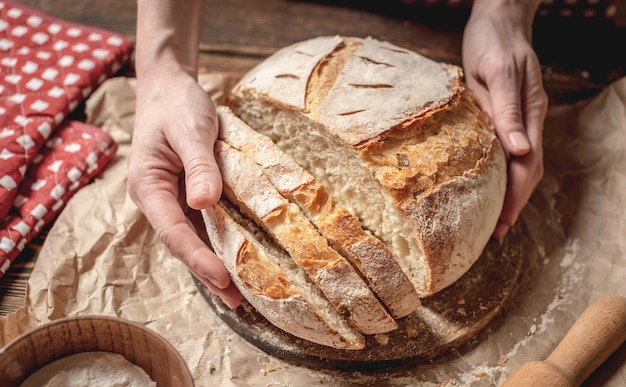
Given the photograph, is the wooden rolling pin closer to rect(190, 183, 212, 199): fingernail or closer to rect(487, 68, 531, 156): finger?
rect(487, 68, 531, 156): finger

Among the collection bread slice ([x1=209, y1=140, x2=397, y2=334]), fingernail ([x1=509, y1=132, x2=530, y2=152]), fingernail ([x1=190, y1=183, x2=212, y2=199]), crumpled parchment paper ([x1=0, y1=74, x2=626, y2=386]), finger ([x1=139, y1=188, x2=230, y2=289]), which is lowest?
crumpled parchment paper ([x1=0, y1=74, x2=626, y2=386])

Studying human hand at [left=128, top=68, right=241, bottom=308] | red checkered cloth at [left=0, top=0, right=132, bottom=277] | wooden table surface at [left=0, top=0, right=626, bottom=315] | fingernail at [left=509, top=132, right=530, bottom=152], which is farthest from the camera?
wooden table surface at [left=0, top=0, right=626, bottom=315]

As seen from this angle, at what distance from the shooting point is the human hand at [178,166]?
1983 millimetres

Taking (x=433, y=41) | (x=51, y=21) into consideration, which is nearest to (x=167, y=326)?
(x=51, y=21)

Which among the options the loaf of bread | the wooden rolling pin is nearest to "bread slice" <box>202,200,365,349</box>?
the loaf of bread

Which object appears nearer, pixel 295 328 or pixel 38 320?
pixel 295 328

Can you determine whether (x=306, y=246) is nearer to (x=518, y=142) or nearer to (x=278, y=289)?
(x=278, y=289)

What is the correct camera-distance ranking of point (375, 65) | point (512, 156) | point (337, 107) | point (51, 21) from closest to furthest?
1. point (337, 107)
2. point (375, 65)
3. point (512, 156)
4. point (51, 21)

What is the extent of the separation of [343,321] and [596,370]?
35.1 inches

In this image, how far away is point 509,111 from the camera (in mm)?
2383

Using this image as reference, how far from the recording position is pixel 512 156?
2.41m

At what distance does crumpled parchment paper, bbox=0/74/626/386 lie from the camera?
208cm

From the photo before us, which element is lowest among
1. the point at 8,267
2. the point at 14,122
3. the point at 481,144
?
the point at 8,267

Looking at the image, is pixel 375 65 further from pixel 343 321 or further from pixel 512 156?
pixel 343 321
